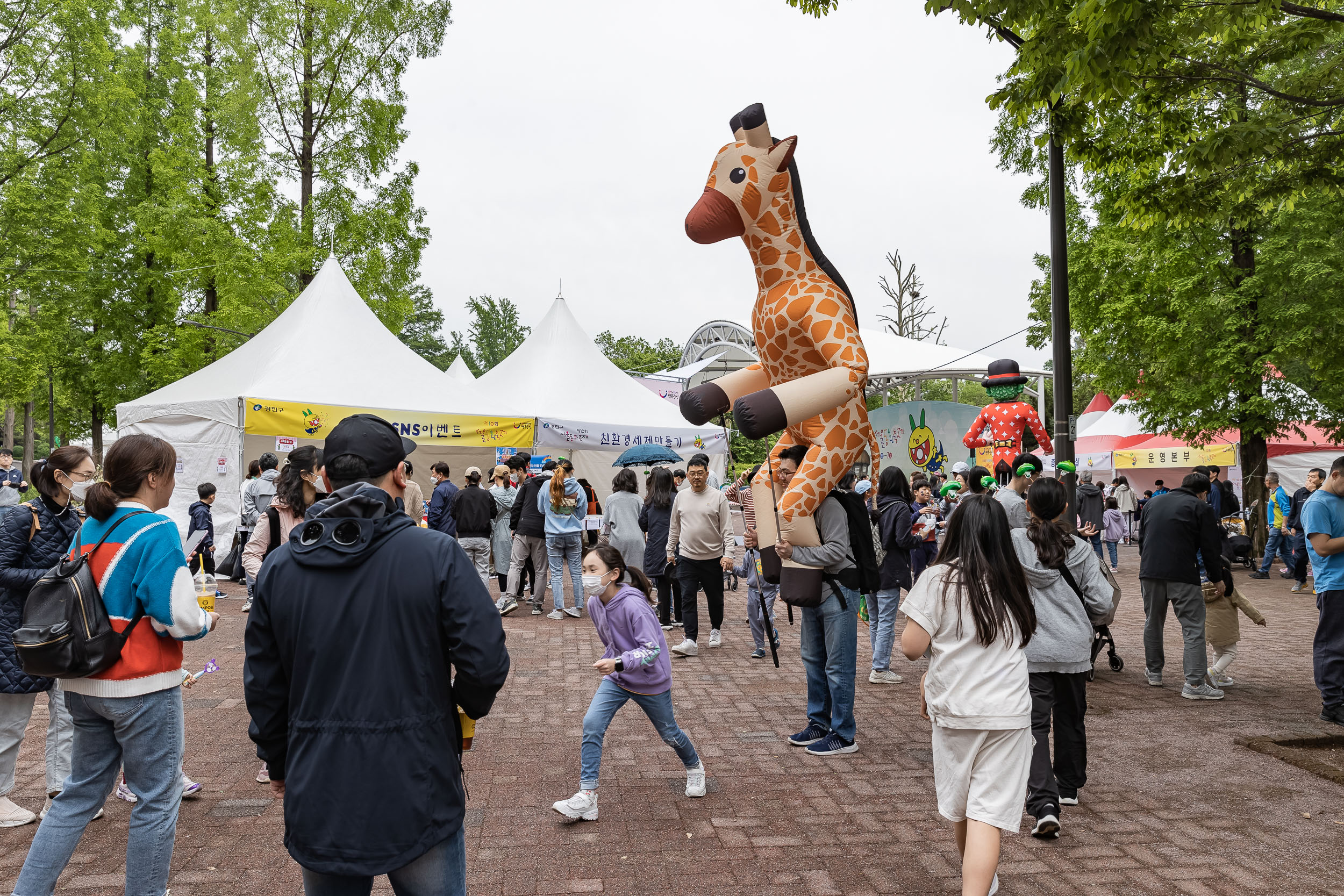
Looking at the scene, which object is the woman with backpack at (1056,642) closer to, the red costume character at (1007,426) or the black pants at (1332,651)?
the black pants at (1332,651)

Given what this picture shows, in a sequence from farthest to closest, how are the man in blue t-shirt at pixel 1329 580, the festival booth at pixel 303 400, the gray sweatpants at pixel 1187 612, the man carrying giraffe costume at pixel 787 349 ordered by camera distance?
the festival booth at pixel 303 400, the gray sweatpants at pixel 1187 612, the man in blue t-shirt at pixel 1329 580, the man carrying giraffe costume at pixel 787 349

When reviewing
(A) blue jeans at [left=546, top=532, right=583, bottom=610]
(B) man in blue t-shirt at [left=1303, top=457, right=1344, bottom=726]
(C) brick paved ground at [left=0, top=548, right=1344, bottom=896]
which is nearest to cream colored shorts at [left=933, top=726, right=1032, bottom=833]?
(C) brick paved ground at [left=0, top=548, right=1344, bottom=896]

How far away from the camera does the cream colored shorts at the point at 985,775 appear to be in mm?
3184

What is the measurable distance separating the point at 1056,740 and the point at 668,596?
592 centimetres

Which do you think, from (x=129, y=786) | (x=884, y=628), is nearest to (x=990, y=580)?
(x=129, y=786)

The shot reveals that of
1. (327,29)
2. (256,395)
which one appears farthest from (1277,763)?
(327,29)

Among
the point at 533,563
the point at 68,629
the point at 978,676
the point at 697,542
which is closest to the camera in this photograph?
the point at 68,629

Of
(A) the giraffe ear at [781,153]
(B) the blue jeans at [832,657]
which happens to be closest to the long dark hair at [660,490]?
(B) the blue jeans at [832,657]

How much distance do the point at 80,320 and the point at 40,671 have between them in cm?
2339

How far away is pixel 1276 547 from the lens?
50.2 ft

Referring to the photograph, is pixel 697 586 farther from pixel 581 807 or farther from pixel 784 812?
pixel 581 807

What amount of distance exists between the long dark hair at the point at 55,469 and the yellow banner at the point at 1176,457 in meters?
22.0

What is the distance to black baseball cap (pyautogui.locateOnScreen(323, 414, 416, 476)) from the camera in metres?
2.43

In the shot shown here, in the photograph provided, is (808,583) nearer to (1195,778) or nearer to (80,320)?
(1195,778)
